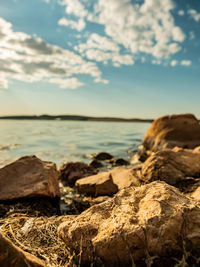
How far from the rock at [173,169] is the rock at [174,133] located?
22.3ft

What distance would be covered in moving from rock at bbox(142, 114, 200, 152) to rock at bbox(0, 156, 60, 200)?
364 inches

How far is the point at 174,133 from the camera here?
13.3 meters

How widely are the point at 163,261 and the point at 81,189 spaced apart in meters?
4.34

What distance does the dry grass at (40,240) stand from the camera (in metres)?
2.34

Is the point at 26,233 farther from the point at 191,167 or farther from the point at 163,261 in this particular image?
the point at 191,167

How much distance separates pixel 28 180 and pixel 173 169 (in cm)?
405

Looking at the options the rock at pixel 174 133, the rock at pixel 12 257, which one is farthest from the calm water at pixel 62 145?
the rock at pixel 12 257

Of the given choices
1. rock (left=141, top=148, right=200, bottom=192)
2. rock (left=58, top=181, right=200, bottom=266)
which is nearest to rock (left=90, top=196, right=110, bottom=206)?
rock (left=141, top=148, right=200, bottom=192)

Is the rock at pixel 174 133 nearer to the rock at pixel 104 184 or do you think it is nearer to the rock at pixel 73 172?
the rock at pixel 73 172

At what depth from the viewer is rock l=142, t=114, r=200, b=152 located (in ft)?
41.8

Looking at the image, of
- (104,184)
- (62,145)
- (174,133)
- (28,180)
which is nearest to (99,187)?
(104,184)

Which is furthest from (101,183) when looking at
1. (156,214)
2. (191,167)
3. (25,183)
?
(156,214)

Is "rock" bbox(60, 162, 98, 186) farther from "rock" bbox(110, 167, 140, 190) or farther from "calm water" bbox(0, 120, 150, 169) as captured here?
"calm water" bbox(0, 120, 150, 169)

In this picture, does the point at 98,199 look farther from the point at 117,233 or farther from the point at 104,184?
the point at 117,233
